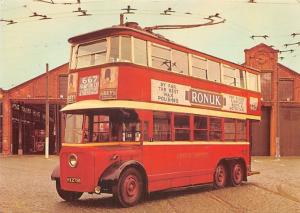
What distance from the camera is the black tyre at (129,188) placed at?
41.7ft

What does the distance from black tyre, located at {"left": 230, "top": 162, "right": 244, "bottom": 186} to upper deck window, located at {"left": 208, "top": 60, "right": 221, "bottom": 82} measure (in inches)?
127

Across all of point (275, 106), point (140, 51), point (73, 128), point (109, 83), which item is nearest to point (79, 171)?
point (73, 128)

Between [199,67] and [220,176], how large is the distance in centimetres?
382

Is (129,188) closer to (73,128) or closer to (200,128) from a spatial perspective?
(73,128)

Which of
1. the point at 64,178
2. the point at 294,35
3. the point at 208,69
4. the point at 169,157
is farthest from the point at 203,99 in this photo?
the point at 294,35

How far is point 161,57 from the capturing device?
49.2ft

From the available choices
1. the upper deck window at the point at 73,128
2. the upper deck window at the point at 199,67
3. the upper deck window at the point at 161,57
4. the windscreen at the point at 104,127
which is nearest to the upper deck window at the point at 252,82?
the upper deck window at the point at 199,67

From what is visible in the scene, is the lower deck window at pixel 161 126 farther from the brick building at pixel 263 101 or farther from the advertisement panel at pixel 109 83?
the brick building at pixel 263 101

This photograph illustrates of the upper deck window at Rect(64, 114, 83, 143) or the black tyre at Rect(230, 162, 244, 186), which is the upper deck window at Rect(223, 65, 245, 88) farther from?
the upper deck window at Rect(64, 114, 83, 143)

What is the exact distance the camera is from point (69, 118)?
45.9 feet

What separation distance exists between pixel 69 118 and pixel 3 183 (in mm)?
6560

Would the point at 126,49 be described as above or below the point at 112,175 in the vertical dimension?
above

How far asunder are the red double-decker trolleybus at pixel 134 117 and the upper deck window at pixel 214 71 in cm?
8

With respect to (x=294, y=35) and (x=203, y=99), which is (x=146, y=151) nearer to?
(x=203, y=99)
